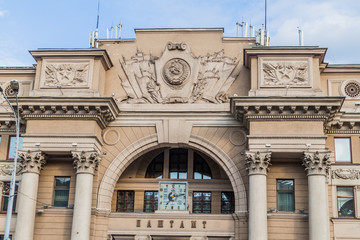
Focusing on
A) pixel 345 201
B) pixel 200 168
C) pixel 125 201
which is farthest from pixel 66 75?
pixel 345 201

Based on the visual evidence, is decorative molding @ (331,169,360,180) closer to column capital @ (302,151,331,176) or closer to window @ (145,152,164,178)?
column capital @ (302,151,331,176)

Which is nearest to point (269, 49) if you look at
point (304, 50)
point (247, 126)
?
point (304, 50)

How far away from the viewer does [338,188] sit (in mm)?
31422

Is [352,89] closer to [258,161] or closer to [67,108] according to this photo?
[258,161]

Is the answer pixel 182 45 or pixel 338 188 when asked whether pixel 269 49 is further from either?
pixel 338 188

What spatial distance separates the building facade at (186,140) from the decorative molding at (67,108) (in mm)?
64

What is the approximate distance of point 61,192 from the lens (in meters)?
31.9

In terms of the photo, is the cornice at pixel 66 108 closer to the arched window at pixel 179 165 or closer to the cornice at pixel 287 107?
the arched window at pixel 179 165

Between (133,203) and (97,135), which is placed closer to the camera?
(97,135)

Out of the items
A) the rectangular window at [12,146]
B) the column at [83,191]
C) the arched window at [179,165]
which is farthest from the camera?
the arched window at [179,165]

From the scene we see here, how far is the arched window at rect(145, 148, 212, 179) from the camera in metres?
34.9

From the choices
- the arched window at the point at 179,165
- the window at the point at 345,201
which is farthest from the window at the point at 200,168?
the window at the point at 345,201

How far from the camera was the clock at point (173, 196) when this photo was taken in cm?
3203

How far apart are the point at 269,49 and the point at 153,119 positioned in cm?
804
